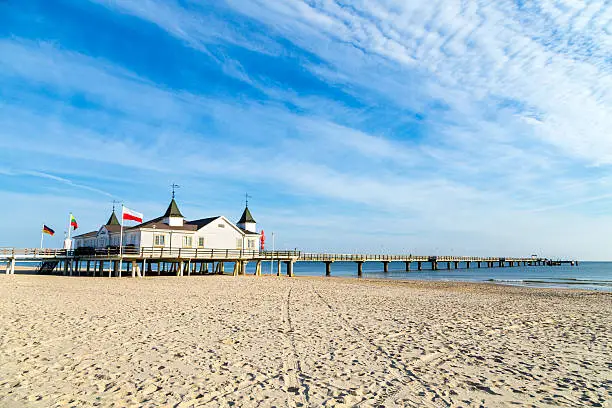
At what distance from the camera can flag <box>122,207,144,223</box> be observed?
29834 mm

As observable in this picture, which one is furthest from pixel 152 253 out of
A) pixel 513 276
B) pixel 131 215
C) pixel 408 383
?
pixel 513 276

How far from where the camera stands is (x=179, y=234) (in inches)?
1367

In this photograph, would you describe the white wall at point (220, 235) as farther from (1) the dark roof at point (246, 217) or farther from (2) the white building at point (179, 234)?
(1) the dark roof at point (246, 217)

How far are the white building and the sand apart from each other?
63.4ft

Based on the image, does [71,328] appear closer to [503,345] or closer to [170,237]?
[503,345]

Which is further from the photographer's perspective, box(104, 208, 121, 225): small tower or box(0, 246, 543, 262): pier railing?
box(104, 208, 121, 225): small tower

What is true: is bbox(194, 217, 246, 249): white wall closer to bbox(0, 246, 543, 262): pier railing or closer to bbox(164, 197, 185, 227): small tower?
bbox(0, 246, 543, 262): pier railing

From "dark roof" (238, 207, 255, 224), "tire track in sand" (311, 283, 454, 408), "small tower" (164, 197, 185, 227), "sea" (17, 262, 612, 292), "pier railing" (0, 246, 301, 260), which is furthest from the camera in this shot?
"dark roof" (238, 207, 255, 224)

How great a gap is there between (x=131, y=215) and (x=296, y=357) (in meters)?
25.8

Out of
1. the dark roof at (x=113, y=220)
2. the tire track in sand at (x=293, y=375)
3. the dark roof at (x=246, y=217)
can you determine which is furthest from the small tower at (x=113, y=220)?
the tire track in sand at (x=293, y=375)

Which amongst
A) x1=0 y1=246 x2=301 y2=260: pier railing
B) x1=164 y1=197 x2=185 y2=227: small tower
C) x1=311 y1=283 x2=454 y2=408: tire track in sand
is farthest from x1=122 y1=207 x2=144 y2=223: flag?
x1=311 y1=283 x2=454 y2=408: tire track in sand

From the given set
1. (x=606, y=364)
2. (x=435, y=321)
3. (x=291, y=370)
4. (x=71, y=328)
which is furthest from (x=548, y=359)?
(x=71, y=328)

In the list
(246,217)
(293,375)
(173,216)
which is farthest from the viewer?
(246,217)

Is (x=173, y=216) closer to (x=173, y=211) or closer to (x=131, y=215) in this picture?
(x=173, y=211)
